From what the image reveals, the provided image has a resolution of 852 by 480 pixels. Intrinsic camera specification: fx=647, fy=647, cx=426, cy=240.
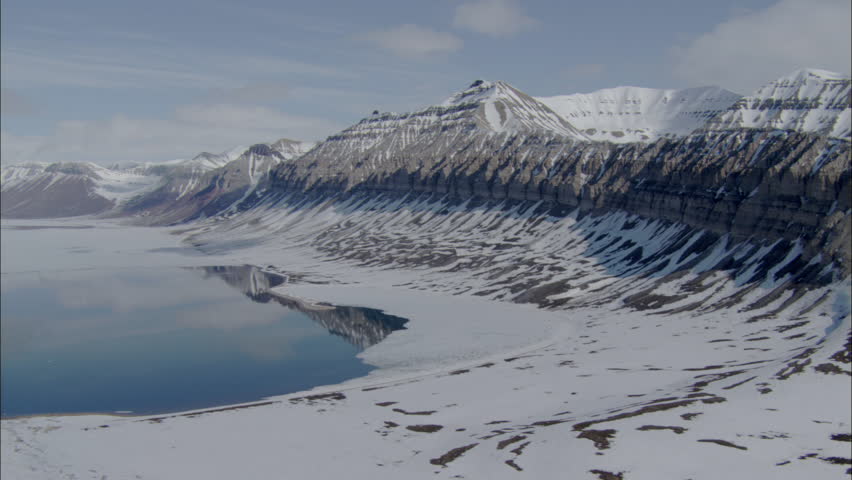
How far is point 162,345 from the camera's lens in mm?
97188

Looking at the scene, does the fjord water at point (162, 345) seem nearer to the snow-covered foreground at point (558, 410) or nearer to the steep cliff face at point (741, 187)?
the snow-covered foreground at point (558, 410)

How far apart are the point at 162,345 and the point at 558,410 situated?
64601 mm

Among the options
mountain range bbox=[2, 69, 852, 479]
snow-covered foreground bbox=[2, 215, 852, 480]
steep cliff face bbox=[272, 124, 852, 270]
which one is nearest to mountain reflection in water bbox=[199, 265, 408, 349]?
mountain range bbox=[2, 69, 852, 479]

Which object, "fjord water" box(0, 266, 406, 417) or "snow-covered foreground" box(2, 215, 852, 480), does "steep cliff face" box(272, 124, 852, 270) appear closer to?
"snow-covered foreground" box(2, 215, 852, 480)

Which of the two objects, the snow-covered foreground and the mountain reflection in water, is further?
the mountain reflection in water

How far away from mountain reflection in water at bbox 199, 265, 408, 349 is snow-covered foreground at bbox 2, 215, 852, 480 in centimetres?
449

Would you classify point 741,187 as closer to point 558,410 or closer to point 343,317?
point 343,317

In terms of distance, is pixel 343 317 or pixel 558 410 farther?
pixel 343 317

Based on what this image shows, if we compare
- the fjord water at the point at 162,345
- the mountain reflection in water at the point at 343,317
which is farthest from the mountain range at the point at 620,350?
the fjord water at the point at 162,345

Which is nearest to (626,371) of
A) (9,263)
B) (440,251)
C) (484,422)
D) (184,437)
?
(484,422)

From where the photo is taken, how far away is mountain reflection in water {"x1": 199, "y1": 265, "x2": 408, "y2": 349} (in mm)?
105188

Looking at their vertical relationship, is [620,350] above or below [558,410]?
above

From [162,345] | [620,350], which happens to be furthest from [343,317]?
[620,350]

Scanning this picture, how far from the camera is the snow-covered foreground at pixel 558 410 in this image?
44844mm
